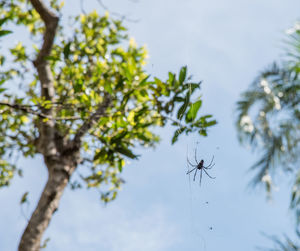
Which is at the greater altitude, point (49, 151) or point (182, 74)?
point (182, 74)

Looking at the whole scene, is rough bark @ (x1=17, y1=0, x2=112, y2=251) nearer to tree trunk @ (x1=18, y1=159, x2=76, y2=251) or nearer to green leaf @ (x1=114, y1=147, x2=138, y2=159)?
tree trunk @ (x1=18, y1=159, x2=76, y2=251)

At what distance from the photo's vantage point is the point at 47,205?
224cm

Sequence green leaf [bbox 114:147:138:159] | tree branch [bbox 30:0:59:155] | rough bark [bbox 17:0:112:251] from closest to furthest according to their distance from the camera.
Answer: green leaf [bbox 114:147:138:159] → rough bark [bbox 17:0:112:251] → tree branch [bbox 30:0:59:155]

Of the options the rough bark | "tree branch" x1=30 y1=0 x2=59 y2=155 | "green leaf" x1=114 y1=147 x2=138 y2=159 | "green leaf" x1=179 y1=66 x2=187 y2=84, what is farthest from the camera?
"tree branch" x1=30 y1=0 x2=59 y2=155

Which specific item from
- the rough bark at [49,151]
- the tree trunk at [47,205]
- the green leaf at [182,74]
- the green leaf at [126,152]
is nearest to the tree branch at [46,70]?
the rough bark at [49,151]

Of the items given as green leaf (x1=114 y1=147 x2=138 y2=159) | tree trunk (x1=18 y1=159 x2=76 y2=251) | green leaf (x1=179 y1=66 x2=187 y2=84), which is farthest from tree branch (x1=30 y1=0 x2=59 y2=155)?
green leaf (x1=179 y1=66 x2=187 y2=84)

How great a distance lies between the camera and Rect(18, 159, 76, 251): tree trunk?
2059mm

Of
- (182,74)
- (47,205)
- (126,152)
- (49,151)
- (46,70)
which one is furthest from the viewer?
(46,70)

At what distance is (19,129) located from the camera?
9.09 ft

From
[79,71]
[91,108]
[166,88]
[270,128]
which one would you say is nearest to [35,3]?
[79,71]

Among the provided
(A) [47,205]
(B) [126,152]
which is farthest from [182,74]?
(A) [47,205]

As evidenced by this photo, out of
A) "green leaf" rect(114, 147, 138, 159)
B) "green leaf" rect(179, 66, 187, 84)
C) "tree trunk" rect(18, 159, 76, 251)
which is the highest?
"green leaf" rect(179, 66, 187, 84)

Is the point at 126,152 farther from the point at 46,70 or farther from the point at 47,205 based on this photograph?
the point at 46,70

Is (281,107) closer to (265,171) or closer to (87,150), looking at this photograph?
(265,171)
